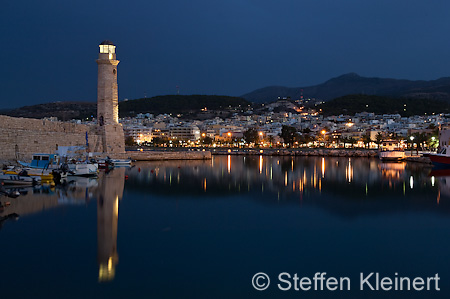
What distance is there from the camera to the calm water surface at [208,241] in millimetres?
5172

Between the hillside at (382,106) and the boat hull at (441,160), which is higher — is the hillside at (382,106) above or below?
above

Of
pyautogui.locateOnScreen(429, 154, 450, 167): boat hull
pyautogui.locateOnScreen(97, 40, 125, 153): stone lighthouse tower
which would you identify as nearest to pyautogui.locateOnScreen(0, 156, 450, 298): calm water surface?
pyautogui.locateOnScreen(97, 40, 125, 153): stone lighthouse tower

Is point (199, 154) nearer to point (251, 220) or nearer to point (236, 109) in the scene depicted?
point (251, 220)

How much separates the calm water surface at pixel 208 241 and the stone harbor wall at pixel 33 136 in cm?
391

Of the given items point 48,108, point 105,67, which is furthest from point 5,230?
point 48,108

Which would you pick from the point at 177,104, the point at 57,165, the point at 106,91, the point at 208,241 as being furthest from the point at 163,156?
the point at 177,104

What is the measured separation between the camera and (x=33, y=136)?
16.5 metres

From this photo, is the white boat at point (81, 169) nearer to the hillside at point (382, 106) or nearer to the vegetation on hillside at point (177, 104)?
the hillside at point (382, 106)

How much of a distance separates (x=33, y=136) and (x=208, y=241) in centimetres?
1160

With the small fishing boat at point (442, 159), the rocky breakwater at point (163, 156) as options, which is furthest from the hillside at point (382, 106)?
the small fishing boat at point (442, 159)

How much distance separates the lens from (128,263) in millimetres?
5879

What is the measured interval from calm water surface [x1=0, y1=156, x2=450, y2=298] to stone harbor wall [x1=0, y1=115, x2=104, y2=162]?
12.8 feet

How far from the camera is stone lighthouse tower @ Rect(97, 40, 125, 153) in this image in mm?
21641

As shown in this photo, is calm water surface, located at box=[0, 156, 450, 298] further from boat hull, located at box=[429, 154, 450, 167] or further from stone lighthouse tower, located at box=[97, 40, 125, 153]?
boat hull, located at box=[429, 154, 450, 167]
